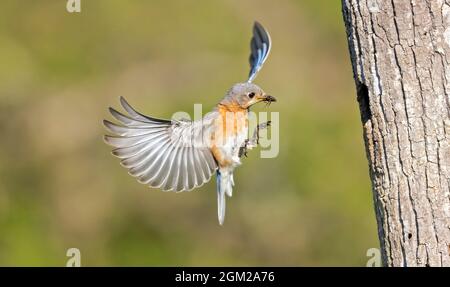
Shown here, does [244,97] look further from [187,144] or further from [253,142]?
[187,144]

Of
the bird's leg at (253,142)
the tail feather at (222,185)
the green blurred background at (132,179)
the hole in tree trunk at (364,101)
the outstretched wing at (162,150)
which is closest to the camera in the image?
the hole in tree trunk at (364,101)

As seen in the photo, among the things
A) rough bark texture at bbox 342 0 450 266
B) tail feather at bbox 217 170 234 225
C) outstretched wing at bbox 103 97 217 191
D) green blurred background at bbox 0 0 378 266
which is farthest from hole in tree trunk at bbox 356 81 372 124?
green blurred background at bbox 0 0 378 266

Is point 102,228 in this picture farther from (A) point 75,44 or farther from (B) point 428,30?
(B) point 428,30

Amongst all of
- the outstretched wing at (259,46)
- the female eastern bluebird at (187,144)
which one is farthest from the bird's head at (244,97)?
the outstretched wing at (259,46)

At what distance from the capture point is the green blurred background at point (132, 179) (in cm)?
902

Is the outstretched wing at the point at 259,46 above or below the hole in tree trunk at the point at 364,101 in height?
above

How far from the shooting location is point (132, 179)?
30.1 feet

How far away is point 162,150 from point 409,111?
1615 millimetres

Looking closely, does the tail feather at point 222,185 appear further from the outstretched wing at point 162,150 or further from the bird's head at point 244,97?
the bird's head at point 244,97

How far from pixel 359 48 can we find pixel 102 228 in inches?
217

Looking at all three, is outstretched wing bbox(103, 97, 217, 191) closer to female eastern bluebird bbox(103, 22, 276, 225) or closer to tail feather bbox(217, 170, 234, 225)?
female eastern bluebird bbox(103, 22, 276, 225)

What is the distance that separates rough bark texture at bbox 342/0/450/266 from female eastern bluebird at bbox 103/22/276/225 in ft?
3.93

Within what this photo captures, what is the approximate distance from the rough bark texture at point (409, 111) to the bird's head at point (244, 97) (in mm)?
1219

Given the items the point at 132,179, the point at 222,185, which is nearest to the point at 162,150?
the point at 222,185
